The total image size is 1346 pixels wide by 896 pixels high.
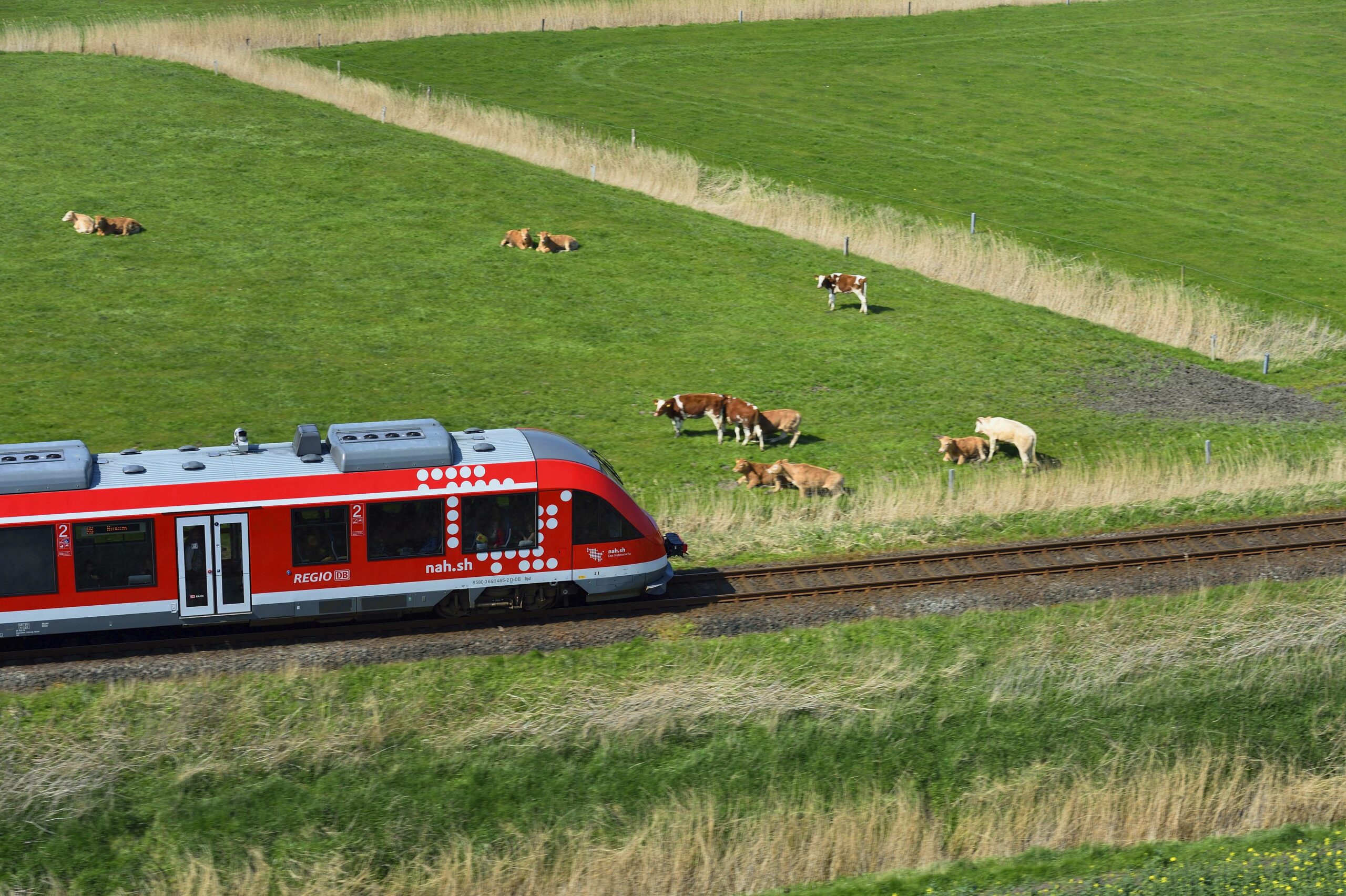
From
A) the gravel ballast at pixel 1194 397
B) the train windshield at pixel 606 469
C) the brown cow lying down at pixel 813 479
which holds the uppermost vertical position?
the train windshield at pixel 606 469

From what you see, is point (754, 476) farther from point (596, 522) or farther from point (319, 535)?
point (319, 535)

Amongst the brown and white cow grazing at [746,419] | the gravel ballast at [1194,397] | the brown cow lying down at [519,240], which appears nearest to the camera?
the brown and white cow grazing at [746,419]

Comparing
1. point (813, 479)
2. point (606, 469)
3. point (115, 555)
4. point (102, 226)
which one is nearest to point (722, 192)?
point (102, 226)

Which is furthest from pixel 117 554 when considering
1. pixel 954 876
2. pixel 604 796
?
pixel 954 876

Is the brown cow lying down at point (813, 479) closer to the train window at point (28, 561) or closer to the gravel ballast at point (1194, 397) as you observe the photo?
the gravel ballast at point (1194, 397)

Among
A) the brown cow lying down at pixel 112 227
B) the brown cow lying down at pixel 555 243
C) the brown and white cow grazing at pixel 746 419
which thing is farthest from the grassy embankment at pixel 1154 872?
the brown cow lying down at pixel 112 227

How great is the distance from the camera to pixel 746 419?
33125mm

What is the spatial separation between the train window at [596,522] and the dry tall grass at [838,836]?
4.88 m

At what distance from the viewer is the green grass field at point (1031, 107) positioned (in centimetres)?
5388

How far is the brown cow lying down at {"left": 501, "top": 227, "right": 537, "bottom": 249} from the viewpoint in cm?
4503

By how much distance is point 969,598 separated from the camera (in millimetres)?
23656

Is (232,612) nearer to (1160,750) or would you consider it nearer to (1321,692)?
(1160,750)

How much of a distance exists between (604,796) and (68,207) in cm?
3419

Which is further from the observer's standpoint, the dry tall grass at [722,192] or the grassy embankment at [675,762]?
the dry tall grass at [722,192]
